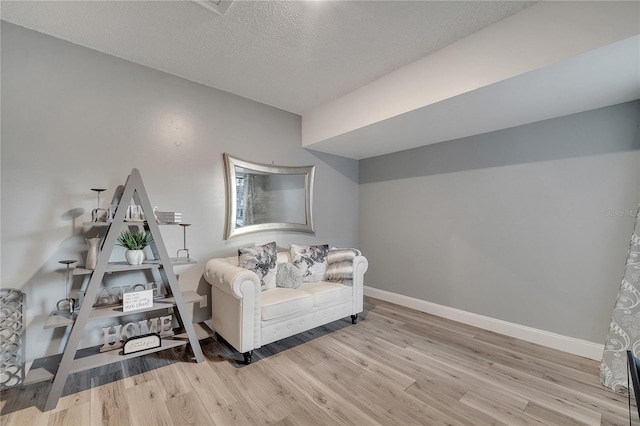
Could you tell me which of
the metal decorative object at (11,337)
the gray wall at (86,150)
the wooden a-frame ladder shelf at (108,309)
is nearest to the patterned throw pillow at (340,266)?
the gray wall at (86,150)

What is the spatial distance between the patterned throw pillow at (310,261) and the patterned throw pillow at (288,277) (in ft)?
0.52

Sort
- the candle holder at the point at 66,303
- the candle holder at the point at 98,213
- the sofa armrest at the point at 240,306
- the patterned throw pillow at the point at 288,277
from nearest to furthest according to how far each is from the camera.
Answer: the candle holder at the point at 66,303 → the candle holder at the point at 98,213 → the sofa armrest at the point at 240,306 → the patterned throw pillow at the point at 288,277

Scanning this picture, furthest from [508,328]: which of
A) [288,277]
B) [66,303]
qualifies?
[66,303]

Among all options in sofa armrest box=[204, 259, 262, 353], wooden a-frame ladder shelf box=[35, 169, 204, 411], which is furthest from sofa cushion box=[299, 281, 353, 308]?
wooden a-frame ladder shelf box=[35, 169, 204, 411]

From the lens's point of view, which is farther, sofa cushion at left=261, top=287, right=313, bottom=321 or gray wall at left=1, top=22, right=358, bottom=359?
sofa cushion at left=261, top=287, right=313, bottom=321

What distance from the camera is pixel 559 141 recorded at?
2.52 meters

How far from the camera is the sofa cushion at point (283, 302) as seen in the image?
2.29m

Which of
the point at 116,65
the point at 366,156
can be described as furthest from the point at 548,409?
the point at 116,65

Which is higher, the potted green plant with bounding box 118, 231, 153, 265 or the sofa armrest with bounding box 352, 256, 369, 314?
the potted green plant with bounding box 118, 231, 153, 265

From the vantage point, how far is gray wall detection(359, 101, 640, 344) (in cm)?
227

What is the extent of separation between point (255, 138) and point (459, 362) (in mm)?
3071

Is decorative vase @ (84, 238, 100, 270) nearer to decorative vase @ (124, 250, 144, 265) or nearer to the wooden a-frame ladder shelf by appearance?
the wooden a-frame ladder shelf

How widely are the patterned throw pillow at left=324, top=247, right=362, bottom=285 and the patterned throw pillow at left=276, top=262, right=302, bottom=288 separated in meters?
0.40

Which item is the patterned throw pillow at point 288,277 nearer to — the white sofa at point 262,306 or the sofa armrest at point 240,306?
the white sofa at point 262,306
